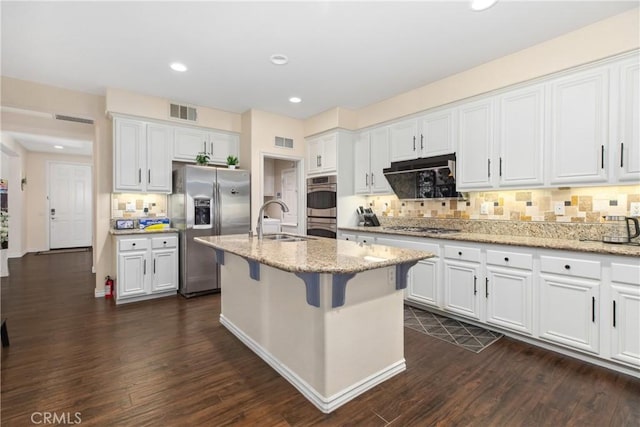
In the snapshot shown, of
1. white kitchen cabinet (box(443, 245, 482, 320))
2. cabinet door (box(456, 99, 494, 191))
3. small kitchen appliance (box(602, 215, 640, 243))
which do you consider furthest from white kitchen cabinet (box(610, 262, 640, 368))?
cabinet door (box(456, 99, 494, 191))

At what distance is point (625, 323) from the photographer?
7.03ft

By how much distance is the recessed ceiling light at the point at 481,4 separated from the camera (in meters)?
2.23

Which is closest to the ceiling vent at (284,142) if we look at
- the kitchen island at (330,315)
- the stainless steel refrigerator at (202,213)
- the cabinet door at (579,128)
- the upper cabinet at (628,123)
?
the stainless steel refrigerator at (202,213)

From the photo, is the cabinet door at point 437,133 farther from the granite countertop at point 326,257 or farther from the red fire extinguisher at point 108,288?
the red fire extinguisher at point 108,288

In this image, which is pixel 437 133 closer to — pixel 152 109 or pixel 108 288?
pixel 152 109

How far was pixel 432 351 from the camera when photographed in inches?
101

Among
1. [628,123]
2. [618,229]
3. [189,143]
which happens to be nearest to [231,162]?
[189,143]

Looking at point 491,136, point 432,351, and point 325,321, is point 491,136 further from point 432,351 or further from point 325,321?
point 325,321

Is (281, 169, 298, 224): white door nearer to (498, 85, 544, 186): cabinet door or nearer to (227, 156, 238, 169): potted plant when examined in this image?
(227, 156, 238, 169): potted plant

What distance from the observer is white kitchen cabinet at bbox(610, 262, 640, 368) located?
210cm

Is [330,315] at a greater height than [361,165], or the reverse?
[361,165]

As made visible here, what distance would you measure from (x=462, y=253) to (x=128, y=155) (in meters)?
4.24

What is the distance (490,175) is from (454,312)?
58.3 inches

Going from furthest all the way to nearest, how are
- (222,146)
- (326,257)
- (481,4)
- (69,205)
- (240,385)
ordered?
(69,205) < (222,146) < (481,4) < (240,385) < (326,257)
